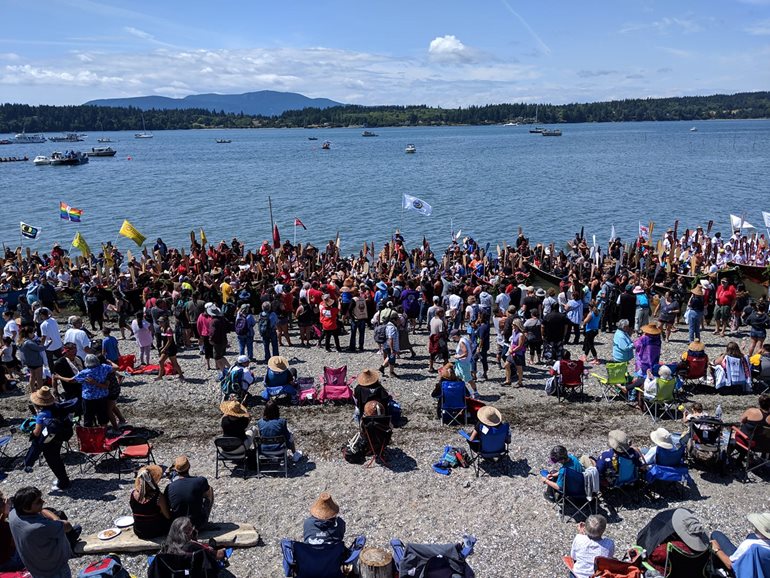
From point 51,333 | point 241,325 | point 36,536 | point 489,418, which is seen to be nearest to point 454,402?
point 489,418

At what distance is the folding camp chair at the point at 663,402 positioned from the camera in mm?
10719

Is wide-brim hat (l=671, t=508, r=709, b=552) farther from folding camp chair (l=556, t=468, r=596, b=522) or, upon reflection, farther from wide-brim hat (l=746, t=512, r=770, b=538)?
folding camp chair (l=556, t=468, r=596, b=522)

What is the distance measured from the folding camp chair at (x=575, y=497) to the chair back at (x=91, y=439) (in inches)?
262

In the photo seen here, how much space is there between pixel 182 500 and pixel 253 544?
1038mm

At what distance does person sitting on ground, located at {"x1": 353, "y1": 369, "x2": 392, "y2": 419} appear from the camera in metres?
10.3

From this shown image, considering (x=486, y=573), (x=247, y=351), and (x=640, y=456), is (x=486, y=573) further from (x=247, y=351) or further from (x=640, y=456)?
(x=247, y=351)

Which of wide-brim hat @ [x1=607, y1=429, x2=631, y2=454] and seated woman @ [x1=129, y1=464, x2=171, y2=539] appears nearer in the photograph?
seated woman @ [x1=129, y1=464, x2=171, y2=539]

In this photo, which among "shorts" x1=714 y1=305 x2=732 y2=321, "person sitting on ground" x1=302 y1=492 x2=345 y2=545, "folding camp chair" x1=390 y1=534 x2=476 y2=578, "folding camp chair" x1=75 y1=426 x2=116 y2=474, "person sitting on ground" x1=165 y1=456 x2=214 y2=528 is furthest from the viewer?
"shorts" x1=714 y1=305 x2=732 y2=321

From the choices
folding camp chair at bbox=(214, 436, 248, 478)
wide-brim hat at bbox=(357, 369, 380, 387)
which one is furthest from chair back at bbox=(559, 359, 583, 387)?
folding camp chair at bbox=(214, 436, 248, 478)

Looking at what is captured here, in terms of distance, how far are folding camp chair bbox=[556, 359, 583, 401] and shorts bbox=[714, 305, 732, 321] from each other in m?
6.62

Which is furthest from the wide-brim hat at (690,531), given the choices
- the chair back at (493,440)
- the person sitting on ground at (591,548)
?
the chair back at (493,440)

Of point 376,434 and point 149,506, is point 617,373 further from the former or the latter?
point 149,506

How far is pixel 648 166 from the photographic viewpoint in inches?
3221

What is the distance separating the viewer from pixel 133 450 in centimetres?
953
